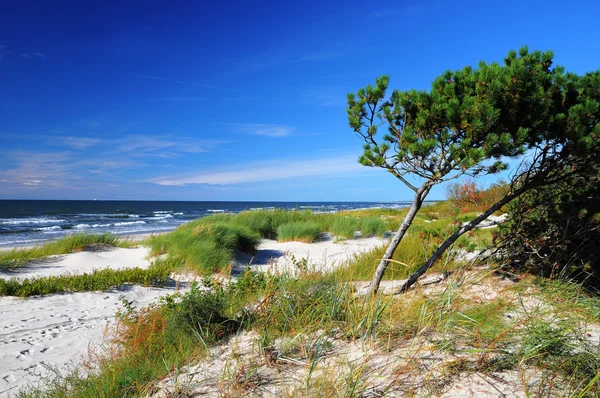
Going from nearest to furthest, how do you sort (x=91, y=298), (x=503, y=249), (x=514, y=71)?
(x=514, y=71)
(x=503, y=249)
(x=91, y=298)

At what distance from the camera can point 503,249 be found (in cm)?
644

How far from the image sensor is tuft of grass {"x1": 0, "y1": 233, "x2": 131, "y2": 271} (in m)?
9.77

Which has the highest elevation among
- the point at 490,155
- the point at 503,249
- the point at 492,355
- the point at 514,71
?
the point at 514,71

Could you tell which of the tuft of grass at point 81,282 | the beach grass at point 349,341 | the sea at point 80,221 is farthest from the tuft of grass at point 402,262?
the sea at point 80,221

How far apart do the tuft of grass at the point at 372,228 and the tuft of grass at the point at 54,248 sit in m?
9.16

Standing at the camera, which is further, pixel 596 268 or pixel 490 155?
pixel 596 268

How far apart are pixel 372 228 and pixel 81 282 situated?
35.1ft

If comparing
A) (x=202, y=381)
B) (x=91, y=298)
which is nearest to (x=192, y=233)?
(x=91, y=298)

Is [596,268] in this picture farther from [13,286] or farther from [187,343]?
[13,286]

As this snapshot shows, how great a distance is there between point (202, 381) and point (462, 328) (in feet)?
7.56

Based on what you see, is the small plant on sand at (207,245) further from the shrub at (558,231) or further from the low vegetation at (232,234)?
the shrub at (558,231)

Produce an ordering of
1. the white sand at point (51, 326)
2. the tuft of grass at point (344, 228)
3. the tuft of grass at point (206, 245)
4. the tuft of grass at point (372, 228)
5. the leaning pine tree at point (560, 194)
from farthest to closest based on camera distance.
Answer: the tuft of grass at point (372, 228)
the tuft of grass at point (344, 228)
the tuft of grass at point (206, 245)
the leaning pine tree at point (560, 194)
the white sand at point (51, 326)

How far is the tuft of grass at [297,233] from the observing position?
556 inches

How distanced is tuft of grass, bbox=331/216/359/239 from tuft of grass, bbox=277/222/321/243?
1.14m
